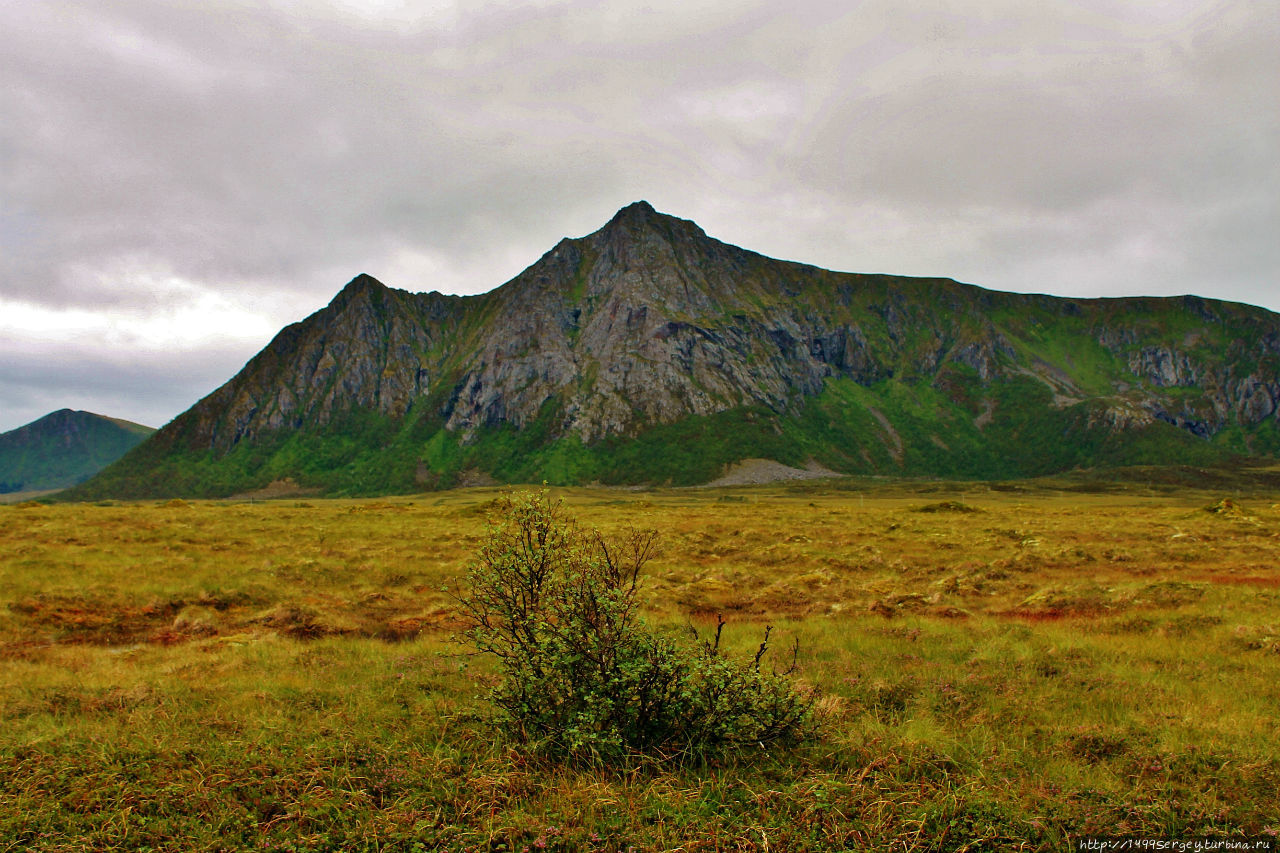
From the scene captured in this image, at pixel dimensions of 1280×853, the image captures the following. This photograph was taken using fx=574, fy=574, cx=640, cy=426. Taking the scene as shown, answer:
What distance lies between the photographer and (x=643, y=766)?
701cm

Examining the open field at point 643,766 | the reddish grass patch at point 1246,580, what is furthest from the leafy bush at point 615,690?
the reddish grass patch at point 1246,580

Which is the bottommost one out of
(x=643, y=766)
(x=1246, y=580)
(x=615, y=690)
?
(x=1246, y=580)

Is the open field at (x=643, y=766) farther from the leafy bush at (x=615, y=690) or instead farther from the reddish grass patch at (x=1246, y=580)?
the leafy bush at (x=615, y=690)

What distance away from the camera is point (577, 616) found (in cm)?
787

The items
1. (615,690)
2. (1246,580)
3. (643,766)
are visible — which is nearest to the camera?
(643,766)

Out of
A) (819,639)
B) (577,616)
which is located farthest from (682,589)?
(577,616)

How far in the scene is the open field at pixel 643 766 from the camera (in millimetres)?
5875

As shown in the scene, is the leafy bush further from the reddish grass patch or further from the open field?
A: the reddish grass patch

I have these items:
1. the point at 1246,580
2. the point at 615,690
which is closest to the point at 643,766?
the point at 615,690

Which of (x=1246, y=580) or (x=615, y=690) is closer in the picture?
(x=615, y=690)

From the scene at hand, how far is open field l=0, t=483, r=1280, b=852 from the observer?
588cm

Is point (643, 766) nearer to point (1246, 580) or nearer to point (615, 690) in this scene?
point (615, 690)

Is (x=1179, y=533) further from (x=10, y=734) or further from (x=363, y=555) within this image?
(x=10, y=734)

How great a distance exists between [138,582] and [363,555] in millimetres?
8543
